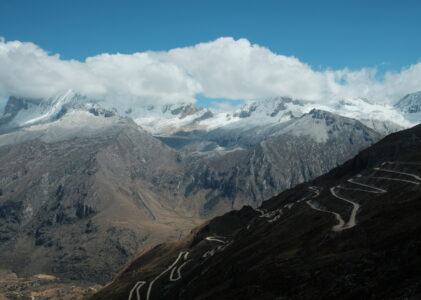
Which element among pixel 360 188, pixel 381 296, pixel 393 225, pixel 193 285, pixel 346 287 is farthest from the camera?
pixel 360 188

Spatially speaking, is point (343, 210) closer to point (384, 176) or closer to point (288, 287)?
point (384, 176)

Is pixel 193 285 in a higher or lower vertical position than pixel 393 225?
lower

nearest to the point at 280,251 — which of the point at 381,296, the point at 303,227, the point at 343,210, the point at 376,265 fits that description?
the point at 303,227

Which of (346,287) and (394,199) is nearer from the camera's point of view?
(346,287)

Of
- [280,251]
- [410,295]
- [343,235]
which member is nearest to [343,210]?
[280,251]

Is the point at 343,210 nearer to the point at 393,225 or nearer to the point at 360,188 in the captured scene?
the point at 360,188

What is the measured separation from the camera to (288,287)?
9312 centimetres

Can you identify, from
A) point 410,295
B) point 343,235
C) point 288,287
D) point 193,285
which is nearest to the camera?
point 410,295

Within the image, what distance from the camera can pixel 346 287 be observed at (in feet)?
259

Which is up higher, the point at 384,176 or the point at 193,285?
the point at 384,176

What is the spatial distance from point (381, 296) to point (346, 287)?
10.1 metres

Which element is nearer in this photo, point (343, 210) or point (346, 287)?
point (346, 287)

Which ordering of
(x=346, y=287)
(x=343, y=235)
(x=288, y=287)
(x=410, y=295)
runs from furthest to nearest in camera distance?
(x=343, y=235)
(x=288, y=287)
(x=346, y=287)
(x=410, y=295)

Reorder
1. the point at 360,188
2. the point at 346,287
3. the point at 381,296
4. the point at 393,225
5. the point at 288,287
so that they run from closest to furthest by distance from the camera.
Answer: the point at 381,296
the point at 346,287
the point at 288,287
the point at 393,225
the point at 360,188
